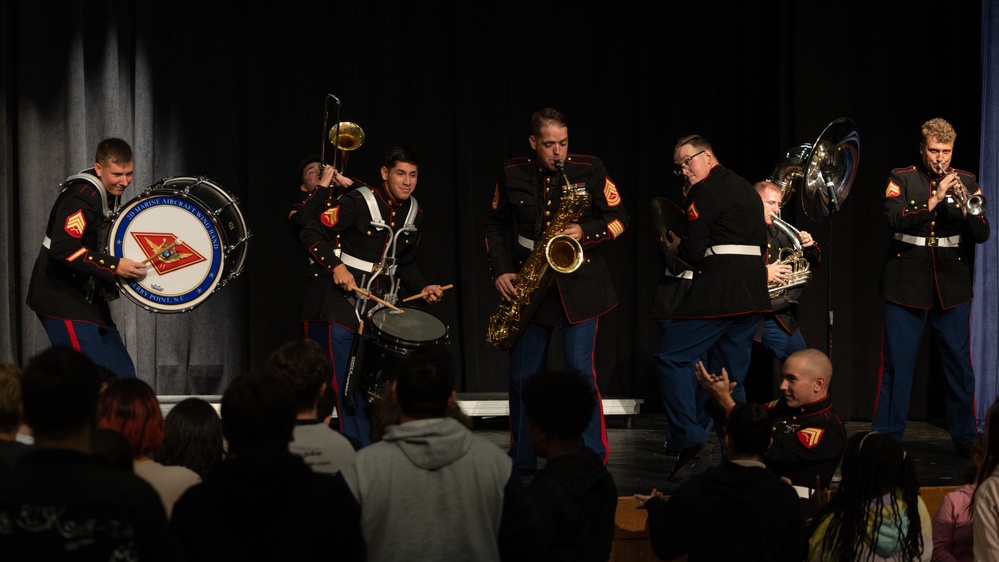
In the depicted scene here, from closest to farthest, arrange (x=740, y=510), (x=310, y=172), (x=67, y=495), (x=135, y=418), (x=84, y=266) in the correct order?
(x=67, y=495) < (x=135, y=418) < (x=740, y=510) < (x=84, y=266) < (x=310, y=172)

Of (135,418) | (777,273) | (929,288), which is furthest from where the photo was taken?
(777,273)

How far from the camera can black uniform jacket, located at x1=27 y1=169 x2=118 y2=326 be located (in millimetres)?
5863

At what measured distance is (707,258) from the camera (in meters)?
5.73

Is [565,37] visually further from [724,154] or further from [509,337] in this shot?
[509,337]

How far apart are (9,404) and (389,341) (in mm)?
2633

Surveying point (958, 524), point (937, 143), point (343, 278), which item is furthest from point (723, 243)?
point (958, 524)

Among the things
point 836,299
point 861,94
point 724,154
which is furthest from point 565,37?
point 836,299

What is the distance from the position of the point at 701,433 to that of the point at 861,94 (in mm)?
3655

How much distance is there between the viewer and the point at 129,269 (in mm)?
5957

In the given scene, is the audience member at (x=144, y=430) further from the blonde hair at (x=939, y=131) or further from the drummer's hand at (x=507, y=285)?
the blonde hair at (x=939, y=131)

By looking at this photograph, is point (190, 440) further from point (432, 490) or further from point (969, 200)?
point (969, 200)

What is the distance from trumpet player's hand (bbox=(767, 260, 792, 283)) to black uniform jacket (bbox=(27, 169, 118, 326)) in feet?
12.2

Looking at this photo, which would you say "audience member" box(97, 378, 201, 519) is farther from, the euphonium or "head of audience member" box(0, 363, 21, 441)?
the euphonium

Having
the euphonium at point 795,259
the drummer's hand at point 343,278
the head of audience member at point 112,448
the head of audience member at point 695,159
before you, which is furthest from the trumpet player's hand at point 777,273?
the head of audience member at point 112,448
